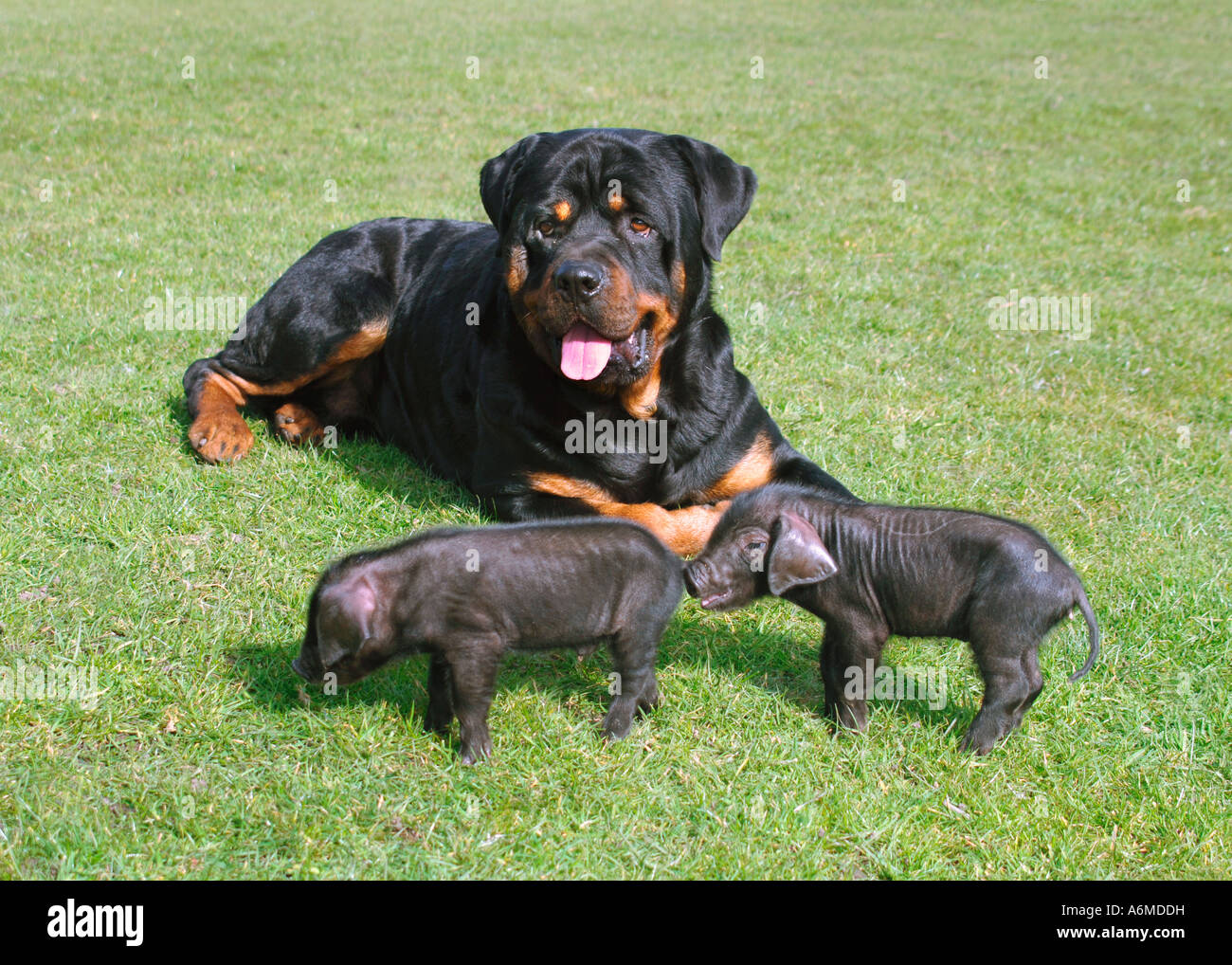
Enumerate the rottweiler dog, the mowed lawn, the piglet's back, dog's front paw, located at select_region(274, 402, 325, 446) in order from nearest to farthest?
the mowed lawn, the piglet's back, the rottweiler dog, dog's front paw, located at select_region(274, 402, 325, 446)

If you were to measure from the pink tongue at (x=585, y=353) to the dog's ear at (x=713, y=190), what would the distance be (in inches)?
26.7

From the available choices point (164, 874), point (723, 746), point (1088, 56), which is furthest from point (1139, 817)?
point (1088, 56)

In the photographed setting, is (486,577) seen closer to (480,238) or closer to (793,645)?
(793,645)

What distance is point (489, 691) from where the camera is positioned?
3125 millimetres

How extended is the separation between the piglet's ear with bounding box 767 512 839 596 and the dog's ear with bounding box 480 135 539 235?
1.97m

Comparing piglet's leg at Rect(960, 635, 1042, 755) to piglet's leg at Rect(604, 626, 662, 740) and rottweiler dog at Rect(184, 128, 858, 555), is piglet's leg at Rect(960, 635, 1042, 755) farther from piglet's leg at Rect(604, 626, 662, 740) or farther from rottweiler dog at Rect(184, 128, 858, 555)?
rottweiler dog at Rect(184, 128, 858, 555)

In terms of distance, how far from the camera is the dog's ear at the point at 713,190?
444 cm

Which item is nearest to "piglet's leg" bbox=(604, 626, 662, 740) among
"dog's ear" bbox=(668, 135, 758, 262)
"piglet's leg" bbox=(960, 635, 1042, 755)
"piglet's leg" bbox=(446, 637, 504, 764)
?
"piglet's leg" bbox=(446, 637, 504, 764)

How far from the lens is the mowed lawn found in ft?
9.84

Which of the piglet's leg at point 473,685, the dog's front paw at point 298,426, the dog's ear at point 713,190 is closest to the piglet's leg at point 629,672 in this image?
the piglet's leg at point 473,685

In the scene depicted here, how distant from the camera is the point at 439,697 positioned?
3.25 m

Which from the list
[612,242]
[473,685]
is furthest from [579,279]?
[473,685]
